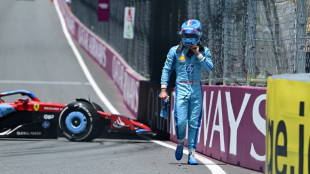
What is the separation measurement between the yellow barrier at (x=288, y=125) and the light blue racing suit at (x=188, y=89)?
10.5 feet

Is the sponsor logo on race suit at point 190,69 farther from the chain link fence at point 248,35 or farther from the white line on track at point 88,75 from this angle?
the white line on track at point 88,75

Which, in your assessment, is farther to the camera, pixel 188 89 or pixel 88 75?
pixel 88 75

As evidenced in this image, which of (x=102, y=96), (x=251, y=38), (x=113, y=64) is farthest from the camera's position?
(x=113, y=64)

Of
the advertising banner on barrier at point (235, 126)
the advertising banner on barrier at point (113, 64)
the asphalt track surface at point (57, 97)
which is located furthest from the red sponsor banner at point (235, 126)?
the advertising banner on barrier at point (113, 64)

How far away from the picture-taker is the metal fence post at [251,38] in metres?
10.6

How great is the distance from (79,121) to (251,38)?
122 inches

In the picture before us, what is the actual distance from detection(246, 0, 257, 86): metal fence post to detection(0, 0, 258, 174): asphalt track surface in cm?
125

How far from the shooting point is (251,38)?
1066 centimetres

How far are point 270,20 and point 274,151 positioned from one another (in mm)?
4005

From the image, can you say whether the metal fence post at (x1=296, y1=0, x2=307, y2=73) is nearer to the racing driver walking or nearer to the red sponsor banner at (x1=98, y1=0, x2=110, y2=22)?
the racing driver walking

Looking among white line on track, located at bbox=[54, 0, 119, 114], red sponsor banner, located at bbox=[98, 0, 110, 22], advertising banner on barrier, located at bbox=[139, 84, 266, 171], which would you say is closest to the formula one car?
advertising banner on barrier, located at bbox=[139, 84, 266, 171]

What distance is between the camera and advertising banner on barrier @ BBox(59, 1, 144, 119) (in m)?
18.8

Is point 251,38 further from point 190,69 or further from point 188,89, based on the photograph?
point 188,89

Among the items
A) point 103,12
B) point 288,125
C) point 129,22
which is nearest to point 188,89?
point 288,125
